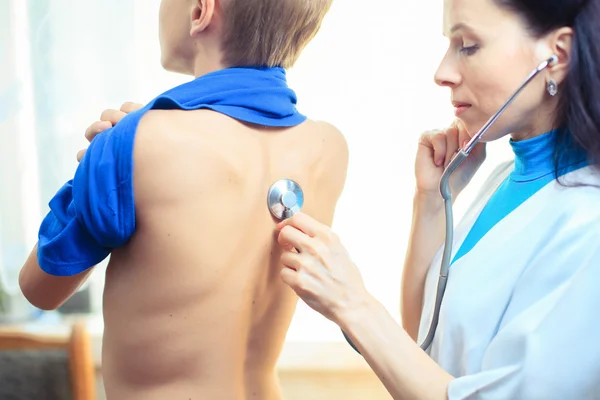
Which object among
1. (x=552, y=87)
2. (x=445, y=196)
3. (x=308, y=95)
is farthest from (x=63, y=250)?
(x=308, y=95)

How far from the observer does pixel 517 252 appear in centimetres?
98

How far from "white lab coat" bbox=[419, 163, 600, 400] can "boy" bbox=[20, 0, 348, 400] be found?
0.29 metres

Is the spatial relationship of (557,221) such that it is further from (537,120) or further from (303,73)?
(303,73)

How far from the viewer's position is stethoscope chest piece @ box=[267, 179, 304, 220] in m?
0.97

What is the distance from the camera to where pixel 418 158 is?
123 cm

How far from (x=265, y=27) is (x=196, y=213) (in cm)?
30

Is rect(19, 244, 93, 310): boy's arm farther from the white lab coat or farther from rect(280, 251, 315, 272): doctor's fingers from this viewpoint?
the white lab coat

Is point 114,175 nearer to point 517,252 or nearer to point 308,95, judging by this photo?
point 517,252

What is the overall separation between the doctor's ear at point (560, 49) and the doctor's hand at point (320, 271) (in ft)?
1.32

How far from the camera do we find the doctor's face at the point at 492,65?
0.93m

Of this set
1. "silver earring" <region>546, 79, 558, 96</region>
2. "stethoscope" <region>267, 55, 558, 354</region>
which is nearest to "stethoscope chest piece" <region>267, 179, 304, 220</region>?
"stethoscope" <region>267, 55, 558, 354</region>

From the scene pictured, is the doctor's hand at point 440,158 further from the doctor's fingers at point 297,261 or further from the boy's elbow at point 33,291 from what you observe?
the boy's elbow at point 33,291

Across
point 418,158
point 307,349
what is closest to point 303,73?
point 418,158

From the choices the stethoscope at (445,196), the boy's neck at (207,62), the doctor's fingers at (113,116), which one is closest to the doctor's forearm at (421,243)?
the stethoscope at (445,196)
